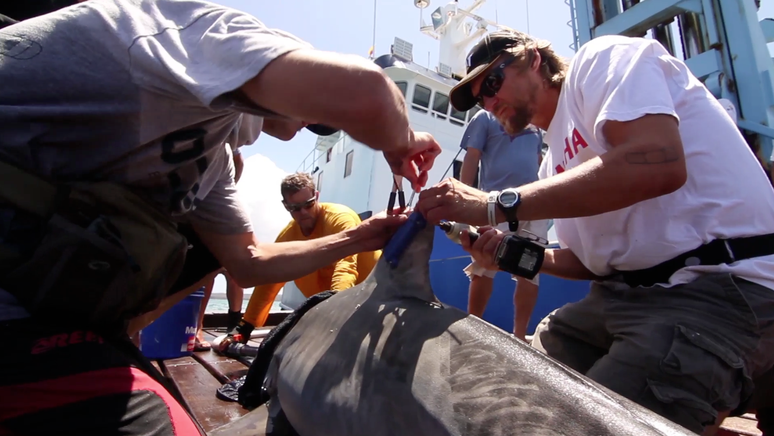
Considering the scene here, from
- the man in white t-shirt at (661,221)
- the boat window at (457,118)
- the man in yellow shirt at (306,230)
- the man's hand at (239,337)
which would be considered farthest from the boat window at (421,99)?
the man in white t-shirt at (661,221)

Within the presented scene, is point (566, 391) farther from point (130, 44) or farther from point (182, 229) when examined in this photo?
point (182, 229)

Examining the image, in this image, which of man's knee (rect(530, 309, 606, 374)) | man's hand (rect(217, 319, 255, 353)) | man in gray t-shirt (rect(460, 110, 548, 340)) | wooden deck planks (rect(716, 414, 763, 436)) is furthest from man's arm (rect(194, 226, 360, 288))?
man in gray t-shirt (rect(460, 110, 548, 340))

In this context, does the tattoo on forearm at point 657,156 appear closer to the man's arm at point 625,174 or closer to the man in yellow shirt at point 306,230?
the man's arm at point 625,174

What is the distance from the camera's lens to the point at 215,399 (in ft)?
8.28

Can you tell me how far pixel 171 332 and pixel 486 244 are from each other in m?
2.54

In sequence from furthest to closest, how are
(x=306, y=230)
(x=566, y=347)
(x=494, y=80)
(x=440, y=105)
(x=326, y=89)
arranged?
(x=440, y=105) < (x=306, y=230) < (x=494, y=80) < (x=566, y=347) < (x=326, y=89)

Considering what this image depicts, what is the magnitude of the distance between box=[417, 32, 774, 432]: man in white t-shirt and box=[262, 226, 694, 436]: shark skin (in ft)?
1.18

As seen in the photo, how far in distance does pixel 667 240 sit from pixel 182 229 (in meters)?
1.96

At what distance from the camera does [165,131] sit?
4.28ft

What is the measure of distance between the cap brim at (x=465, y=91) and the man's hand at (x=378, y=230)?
2.82 ft

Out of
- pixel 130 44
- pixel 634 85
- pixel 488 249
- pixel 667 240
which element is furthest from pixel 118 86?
pixel 667 240

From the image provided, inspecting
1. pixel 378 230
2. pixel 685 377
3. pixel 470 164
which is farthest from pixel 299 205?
pixel 685 377

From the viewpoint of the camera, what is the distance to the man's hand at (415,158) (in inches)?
56.3

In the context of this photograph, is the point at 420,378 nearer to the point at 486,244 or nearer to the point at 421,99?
the point at 486,244
